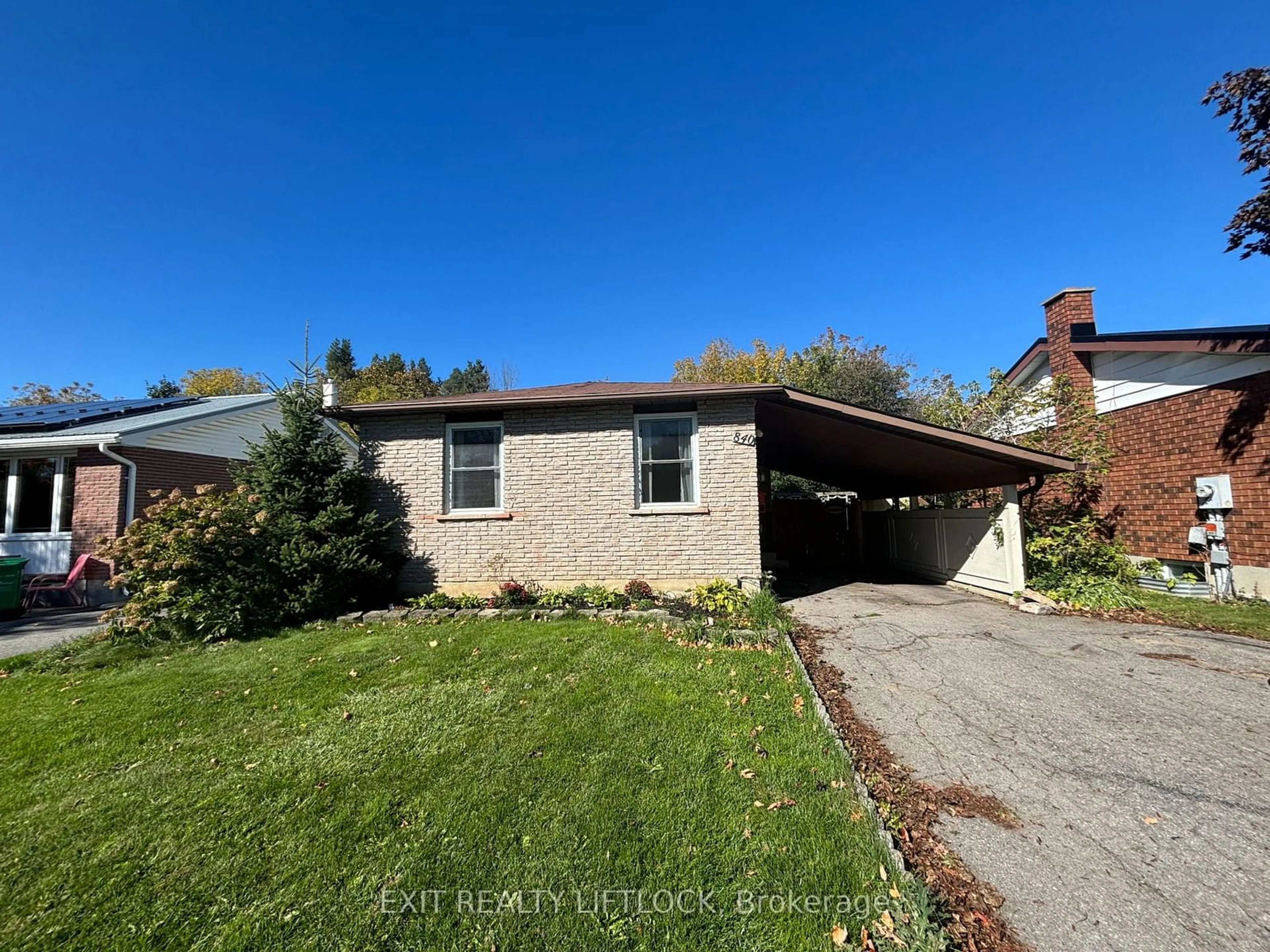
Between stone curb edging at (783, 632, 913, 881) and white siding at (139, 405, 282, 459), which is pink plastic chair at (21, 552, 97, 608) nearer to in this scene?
white siding at (139, 405, 282, 459)

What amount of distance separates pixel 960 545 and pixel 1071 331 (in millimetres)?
5076

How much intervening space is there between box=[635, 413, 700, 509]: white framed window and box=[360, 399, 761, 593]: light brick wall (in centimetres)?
16

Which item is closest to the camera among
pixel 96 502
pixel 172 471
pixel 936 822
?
pixel 936 822

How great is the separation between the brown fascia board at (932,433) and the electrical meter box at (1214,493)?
6.27 ft

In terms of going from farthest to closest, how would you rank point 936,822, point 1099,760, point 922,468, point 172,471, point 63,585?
point 172,471 < point 63,585 < point 922,468 < point 1099,760 < point 936,822

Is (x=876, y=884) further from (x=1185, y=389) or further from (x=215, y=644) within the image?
(x=1185, y=389)

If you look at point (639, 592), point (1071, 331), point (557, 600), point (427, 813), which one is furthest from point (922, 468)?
point (427, 813)

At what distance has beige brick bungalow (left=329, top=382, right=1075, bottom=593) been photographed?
7754mm

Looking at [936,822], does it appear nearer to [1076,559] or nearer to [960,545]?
[1076,559]

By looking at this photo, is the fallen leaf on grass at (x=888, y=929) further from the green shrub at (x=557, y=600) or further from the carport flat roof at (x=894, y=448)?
the carport flat roof at (x=894, y=448)

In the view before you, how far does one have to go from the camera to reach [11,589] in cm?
867

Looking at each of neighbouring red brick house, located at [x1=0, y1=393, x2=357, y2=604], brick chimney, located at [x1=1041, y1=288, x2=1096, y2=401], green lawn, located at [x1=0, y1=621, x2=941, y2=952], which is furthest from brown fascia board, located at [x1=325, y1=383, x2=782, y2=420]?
brick chimney, located at [x1=1041, y1=288, x2=1096, y2=401]

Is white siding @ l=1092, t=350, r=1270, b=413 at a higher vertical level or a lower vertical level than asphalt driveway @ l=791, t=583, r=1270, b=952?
higher

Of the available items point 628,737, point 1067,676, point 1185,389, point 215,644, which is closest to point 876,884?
point 628,737
